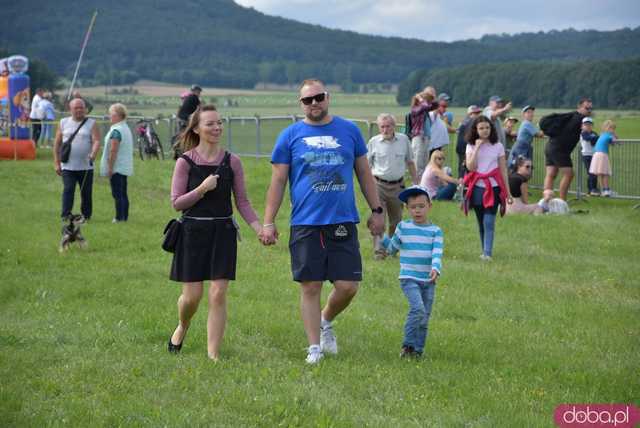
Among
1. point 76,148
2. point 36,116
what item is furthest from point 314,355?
point 36,116

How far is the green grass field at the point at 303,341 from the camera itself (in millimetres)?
7109

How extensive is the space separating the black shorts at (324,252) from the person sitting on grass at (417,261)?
0.45 m

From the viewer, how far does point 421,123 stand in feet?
65.3

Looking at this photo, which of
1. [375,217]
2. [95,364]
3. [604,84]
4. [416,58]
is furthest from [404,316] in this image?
[416,58]

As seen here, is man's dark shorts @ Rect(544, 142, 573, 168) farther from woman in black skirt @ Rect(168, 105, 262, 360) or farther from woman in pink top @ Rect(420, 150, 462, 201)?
woman in black skirt @ Rect(168, 105, 262, 360)

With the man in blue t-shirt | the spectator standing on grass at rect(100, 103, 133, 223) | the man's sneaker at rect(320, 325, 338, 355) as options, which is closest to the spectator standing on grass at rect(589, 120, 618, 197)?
the spectator standing on grass at rect(100, 103, 133, 223)

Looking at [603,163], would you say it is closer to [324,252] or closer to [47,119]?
[324,252]

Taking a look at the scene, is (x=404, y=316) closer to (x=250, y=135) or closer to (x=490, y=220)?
(x=490, y=220)

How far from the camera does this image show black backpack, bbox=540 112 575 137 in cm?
2131

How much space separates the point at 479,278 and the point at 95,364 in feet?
20.7

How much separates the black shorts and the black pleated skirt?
19.6 inches

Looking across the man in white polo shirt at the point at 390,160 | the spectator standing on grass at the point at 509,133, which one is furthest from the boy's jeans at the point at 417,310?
the spectator standing on grass at the point at 509,133

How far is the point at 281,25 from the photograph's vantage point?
194 m

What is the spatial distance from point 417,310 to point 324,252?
946mm
